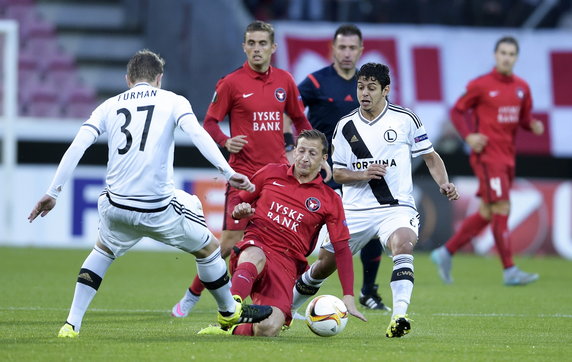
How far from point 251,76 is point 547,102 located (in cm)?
1173

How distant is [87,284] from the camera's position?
269 inches

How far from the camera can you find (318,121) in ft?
31.6

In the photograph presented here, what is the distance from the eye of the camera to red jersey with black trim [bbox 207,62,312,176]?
8.69 meters

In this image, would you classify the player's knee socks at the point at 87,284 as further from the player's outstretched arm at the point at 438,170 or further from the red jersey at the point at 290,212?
the player's outstretched arm at the point at 438,170

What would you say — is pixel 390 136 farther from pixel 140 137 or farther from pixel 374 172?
pixel 140 137

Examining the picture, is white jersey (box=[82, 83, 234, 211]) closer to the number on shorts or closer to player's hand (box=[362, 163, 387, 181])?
player's hand (box=[362, 163, 387, 181])

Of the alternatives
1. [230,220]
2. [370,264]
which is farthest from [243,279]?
[370,264]

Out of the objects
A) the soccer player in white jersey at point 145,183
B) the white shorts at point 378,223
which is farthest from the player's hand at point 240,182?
the white shorts at point 378,223

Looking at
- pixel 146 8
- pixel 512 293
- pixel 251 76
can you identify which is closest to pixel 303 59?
pixel 146 8

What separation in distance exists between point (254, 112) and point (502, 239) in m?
4.21

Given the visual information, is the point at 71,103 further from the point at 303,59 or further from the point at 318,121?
the point at 318,121

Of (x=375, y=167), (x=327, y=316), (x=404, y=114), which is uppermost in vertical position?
(x=404, y=114)

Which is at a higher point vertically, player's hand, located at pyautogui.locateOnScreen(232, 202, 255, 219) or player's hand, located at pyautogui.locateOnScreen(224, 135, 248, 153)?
player's hand, located at pyautogui.locateOnScreen(224, 135, 248, 153)

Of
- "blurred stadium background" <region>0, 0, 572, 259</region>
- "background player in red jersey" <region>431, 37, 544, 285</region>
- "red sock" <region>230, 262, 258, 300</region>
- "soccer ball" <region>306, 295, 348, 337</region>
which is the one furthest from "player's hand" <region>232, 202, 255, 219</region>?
"blurred stadium background" <region>0, 0, 572, 259</region>
